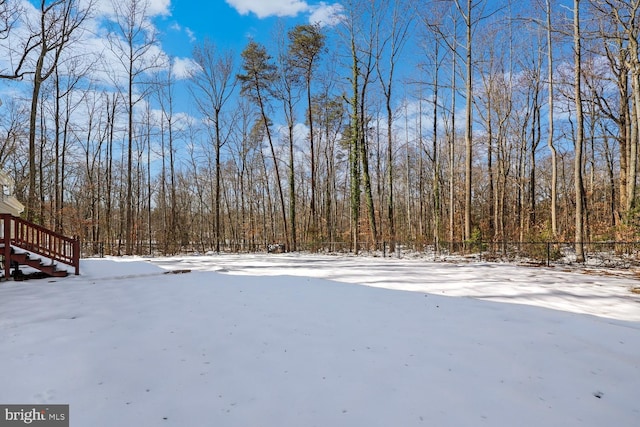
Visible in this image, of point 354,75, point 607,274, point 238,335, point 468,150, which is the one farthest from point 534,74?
point 238,335

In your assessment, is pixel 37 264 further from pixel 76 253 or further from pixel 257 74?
pixel 257 74

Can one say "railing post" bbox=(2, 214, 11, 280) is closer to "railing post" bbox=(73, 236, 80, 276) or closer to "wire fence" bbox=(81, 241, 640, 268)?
"railing post" bbox=(73, 236, 80, 276)

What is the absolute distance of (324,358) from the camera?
9.43 feet

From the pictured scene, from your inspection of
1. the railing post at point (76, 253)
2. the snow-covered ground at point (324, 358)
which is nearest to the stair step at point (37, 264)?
the railing post at point (76, 253)

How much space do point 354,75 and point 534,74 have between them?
1009 cm

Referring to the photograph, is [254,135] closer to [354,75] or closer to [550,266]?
[354,75]

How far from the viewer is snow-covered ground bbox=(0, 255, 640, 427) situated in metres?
2.07

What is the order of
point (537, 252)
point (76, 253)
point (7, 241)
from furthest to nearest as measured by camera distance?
point (537, 252) < point (76, 253) < point (7, 241)

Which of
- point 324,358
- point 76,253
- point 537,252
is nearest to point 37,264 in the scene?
point 76,253

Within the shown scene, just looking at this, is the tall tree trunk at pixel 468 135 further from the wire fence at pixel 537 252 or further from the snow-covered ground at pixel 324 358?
the snow-covered ground at pixel 324 358

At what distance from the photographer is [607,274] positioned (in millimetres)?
8039

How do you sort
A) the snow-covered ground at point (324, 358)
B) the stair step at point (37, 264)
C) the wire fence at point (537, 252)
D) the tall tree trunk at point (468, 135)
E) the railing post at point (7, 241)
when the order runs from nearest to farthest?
the snow-covered ground at point (324, 358) → the railing post at point (7, 241) → the stair step at point (37, 264) → the wire fence at point (537, 252) → the tall tree trunk at point (468, 135)

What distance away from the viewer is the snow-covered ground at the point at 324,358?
207 centimetres

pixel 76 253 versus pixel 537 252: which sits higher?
pixel 76 253
